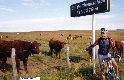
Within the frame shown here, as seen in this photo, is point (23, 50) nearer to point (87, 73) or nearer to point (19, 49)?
point (19, 49)

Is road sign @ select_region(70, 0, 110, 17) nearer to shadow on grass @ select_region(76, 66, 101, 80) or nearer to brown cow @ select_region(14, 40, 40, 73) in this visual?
shadow on grass @ select_region(76, 66, 101, 80)

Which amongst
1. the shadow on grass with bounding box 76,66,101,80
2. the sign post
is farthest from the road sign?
the shadow on grass with bounding box 76,66,101,80

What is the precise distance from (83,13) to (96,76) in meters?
3.47

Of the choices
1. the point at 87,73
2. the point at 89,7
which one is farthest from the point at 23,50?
the point at 89,7

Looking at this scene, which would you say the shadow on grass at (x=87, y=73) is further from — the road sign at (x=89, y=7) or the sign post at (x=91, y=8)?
the road sign at (x=89, y=7)

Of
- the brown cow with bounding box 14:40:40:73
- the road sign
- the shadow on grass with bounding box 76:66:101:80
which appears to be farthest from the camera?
the brown cow with bounding box 14:40:40:73

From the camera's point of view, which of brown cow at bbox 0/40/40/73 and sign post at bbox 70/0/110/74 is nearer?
sign post at bbox 70/0/110/74

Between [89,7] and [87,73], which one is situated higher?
[89,7]

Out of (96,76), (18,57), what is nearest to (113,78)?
(96,76)

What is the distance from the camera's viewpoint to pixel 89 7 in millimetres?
9016

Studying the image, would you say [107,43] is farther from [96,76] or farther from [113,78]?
[96,76]

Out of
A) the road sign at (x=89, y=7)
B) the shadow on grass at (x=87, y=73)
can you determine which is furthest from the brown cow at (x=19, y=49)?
the shadow on grass at (x=87, y=73)

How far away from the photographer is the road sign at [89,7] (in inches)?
322

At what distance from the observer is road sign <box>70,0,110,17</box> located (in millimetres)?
8187
